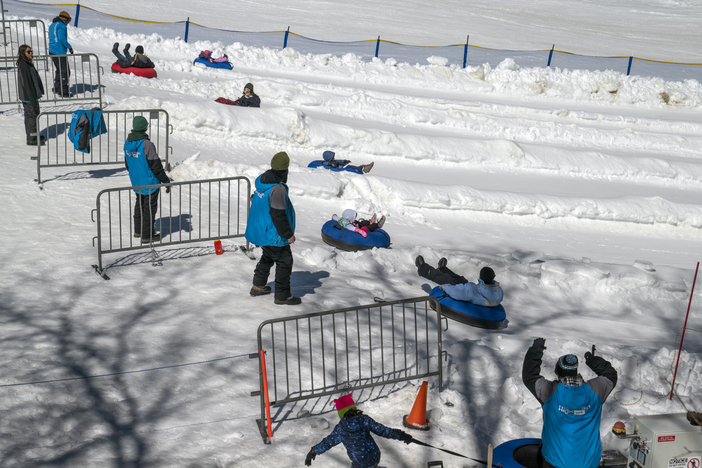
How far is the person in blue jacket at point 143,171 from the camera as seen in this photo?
9641 millimetres

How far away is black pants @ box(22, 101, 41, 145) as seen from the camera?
13102 mm

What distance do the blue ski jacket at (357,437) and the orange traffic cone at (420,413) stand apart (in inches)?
39.7

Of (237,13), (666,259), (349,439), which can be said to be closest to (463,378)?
(349,439)

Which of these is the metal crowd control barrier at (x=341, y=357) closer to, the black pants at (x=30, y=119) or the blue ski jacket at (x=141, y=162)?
the blue ski jacket at (x=141, y=162)

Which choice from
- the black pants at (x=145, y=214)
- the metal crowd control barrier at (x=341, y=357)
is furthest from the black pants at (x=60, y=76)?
the metal crowd control barrier at (x=341, y=357)

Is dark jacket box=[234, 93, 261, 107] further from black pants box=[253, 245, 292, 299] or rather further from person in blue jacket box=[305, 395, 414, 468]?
person in blue jacket box=[305, 395, 414, 468]

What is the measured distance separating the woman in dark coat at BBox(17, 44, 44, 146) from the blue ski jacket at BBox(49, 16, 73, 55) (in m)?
3.26

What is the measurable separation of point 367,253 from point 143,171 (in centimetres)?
379

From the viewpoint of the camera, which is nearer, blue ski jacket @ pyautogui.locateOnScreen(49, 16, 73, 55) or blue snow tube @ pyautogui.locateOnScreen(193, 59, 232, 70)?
blue ski jacket @ pyautogui.locateOnScreen(49, 16, 73, 55)

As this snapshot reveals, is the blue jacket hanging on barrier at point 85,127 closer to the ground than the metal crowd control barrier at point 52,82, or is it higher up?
closer to the ground

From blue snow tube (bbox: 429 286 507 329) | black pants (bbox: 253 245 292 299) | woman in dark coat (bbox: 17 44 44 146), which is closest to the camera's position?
black pants (bbox: 253 245 292 299)

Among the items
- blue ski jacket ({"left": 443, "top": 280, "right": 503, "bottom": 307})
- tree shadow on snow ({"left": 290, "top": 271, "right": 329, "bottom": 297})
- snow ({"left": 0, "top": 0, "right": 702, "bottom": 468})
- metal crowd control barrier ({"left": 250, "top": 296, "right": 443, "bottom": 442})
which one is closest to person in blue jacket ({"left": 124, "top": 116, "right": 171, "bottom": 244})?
snow ({"left": 0, "top": 0, "right": 702, "bottom": 468})

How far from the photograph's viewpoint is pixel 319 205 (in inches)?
536

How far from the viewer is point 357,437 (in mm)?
5457
